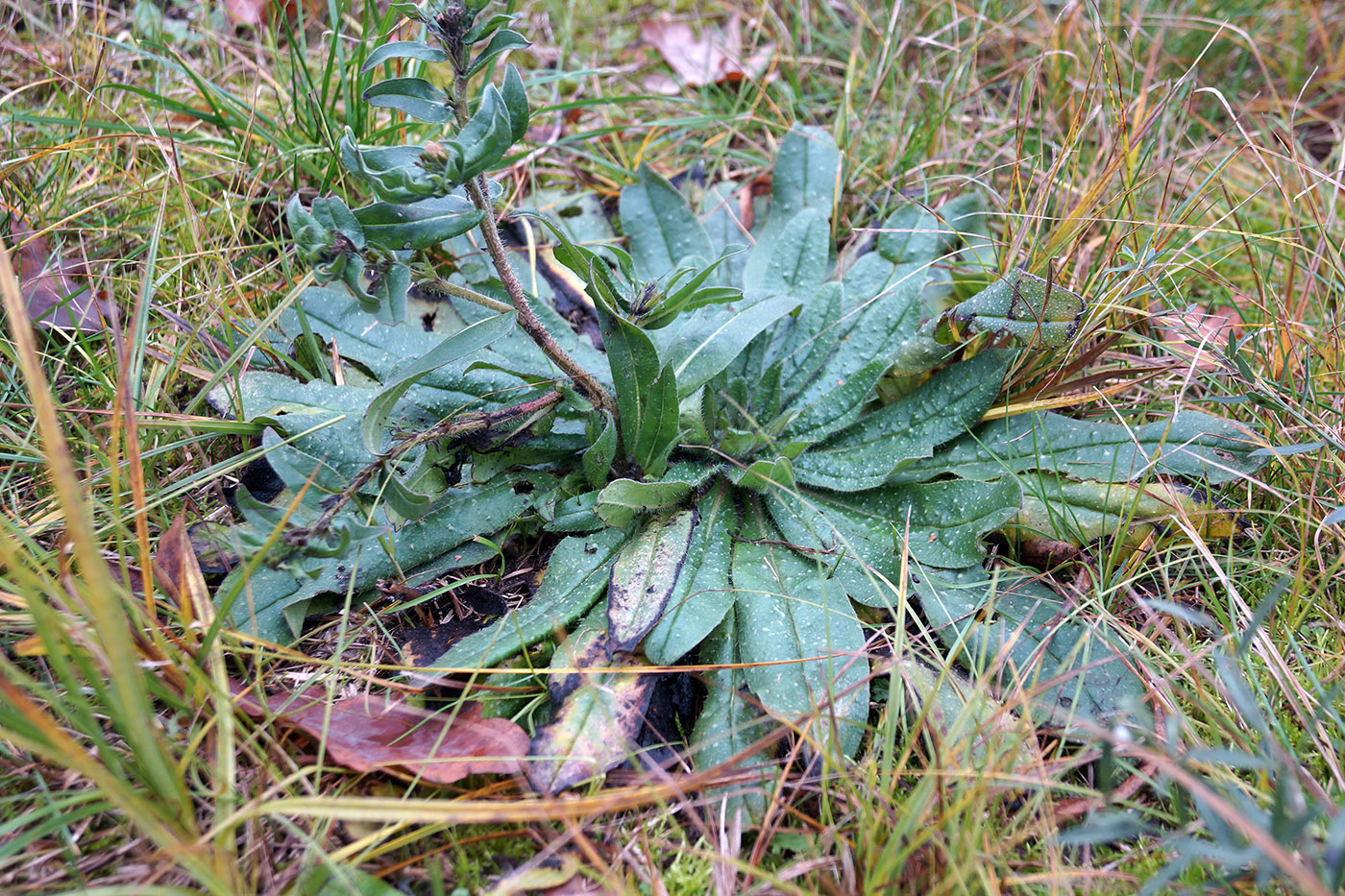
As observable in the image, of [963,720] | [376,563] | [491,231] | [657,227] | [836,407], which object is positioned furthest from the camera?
[657,227]

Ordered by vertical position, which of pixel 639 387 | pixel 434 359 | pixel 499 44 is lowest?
pixel 639 387

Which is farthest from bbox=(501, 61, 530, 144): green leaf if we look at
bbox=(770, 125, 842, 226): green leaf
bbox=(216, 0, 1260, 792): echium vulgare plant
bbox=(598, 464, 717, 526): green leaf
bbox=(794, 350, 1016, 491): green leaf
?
bbox=(770, 125, 842, 226): green leaf

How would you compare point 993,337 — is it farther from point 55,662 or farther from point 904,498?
point 55,662

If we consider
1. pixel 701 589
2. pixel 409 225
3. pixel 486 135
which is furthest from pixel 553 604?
pixel 486 135

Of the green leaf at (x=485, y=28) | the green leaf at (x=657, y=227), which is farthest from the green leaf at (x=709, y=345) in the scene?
the green leaf at (x=485, y=28)

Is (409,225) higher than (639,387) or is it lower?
higher

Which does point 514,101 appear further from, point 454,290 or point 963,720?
point 963,720

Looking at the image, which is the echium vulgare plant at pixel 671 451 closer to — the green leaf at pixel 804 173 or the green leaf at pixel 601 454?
the green leaf at pixel 601 454
